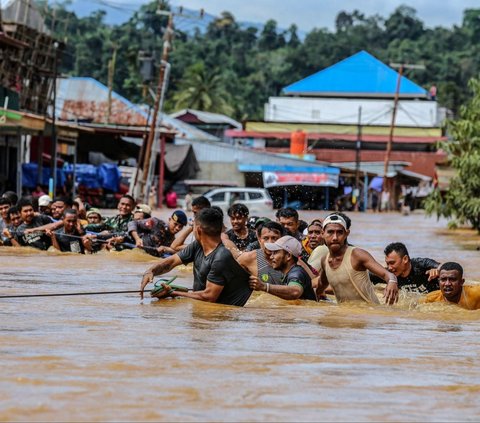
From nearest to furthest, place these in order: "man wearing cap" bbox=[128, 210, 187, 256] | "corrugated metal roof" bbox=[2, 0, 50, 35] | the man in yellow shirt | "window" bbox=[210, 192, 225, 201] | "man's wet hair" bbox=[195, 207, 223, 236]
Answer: "man's wet hair" bbox=[195, 207, 223, 236] < the man in yellow shirt < "man wearing cap" bbox=[128, 210, 187, 256] < "corrugated metal roof" bbox=[2, 0, 50, 35] < "window" bbox=[210, 192, 225, 201]

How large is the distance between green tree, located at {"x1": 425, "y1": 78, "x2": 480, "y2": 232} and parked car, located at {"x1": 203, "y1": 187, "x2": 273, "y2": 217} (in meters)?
14.7

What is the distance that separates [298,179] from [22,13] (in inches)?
705

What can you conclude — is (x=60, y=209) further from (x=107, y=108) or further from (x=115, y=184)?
(x=107, y=108)

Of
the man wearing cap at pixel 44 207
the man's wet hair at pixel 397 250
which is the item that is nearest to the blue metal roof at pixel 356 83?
the man wearing cap at pixel 44 207

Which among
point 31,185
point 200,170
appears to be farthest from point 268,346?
point 200,170

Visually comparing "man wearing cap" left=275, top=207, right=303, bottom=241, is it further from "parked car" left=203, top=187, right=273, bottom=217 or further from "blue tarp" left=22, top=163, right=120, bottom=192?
"parked car" left=203, top=187, right=273, bottom=217

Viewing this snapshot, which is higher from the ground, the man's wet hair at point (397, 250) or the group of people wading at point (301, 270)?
the man's wet hair at point (397, 250)

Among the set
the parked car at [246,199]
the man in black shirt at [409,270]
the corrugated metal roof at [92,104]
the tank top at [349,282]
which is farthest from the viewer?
the corrugated metal roof at [92,104]

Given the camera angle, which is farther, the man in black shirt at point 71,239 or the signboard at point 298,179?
the signboard at point 298,179

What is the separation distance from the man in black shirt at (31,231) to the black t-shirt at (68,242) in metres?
0.15

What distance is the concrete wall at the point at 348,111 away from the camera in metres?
80.9

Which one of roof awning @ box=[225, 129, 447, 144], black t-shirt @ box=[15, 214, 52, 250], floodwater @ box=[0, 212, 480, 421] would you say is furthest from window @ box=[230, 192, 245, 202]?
floodwater @ box=[0, 212, 480, 421]

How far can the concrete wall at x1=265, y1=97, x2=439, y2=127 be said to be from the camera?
80.9 metres

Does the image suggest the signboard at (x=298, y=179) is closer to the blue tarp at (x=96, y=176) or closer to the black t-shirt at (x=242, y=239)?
the blue tarp at (x=96, y=176)
